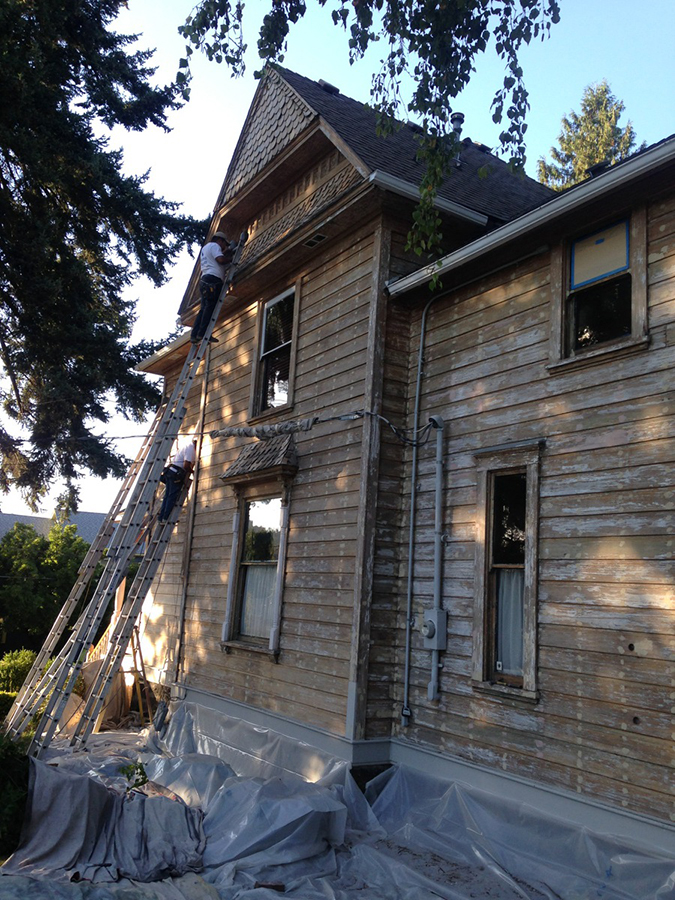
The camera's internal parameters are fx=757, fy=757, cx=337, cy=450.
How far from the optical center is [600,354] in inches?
246

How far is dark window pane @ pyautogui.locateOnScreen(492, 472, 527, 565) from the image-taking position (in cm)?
687

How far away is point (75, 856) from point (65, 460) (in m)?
10.8

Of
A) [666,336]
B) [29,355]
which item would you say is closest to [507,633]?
[666,336]

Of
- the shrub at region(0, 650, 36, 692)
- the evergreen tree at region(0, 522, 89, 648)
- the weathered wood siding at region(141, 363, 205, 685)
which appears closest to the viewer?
the weathered wood siding at region(141, 363, 205, 685)

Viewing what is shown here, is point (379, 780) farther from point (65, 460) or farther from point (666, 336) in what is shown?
point (65, 460)

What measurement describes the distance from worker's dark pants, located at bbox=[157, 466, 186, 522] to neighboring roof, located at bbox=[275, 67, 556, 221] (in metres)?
5.34

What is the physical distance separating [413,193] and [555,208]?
2267mm

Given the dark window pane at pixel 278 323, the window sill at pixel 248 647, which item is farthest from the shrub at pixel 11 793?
the dark window pane at pixel 278 323

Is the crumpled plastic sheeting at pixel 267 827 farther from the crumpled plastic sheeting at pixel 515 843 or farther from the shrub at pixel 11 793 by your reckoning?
the shrub at pixel 11 793

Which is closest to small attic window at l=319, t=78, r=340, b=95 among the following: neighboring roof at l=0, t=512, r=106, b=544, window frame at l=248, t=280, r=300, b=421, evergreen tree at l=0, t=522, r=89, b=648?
window frame at l=248, t=280, r=300, b=421

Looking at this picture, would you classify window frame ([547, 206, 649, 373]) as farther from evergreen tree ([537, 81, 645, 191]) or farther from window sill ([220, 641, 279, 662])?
evergreen tree ([537, 81, 645, 191])

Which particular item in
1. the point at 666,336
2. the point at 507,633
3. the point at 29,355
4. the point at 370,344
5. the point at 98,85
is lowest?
the point at 507,633

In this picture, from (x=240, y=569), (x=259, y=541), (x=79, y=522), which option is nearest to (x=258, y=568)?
(x=259, y=541)

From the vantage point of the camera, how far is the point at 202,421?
1257 centimetres
